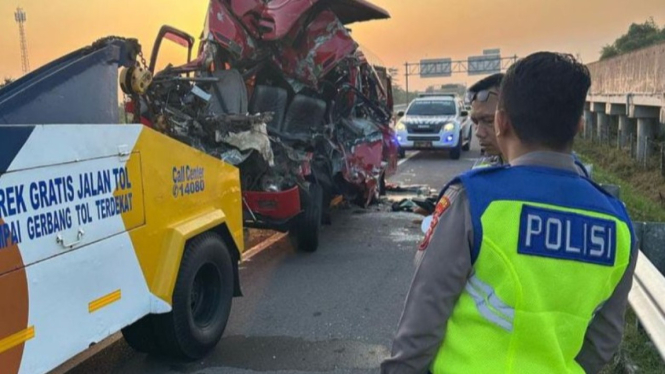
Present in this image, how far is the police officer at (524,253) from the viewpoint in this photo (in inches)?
56.3

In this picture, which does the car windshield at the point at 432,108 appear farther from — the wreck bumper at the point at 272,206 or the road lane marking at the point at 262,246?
the wreck bumper at the point at 272,206

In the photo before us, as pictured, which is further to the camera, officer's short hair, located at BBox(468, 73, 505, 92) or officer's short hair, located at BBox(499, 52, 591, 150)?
officer's short hair, located at BBox(468, 73, 505, 92)

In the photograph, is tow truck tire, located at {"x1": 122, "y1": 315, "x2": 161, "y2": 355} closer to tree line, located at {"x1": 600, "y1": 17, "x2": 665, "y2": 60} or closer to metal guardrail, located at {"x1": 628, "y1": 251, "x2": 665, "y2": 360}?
metal guardrail, located at {"x1": 628, "y1": 251, "x2": 665, "y2": 360}

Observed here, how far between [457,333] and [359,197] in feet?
24.4

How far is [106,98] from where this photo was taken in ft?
12.5

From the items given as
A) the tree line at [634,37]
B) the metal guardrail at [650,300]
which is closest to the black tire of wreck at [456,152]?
the metal guardrail at [650,300]

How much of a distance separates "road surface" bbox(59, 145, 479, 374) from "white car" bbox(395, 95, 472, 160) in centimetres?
876

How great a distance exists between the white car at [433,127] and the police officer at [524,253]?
51.1ft

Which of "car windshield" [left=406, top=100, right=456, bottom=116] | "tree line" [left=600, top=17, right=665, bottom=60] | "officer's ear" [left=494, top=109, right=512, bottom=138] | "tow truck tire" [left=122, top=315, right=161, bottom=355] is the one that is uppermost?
"tree line" [left=600, top=17, right=665, bottom=60]

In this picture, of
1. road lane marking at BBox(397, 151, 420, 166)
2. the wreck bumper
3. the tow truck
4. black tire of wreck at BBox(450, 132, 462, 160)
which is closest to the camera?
the tow truck

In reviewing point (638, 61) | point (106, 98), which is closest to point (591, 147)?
point (638, 61)

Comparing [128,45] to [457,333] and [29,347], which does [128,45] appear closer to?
[29,347]

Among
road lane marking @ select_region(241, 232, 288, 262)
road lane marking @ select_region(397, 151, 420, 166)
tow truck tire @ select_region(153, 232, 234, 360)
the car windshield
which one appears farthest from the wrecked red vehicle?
the car windshield

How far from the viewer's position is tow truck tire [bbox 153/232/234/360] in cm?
387
